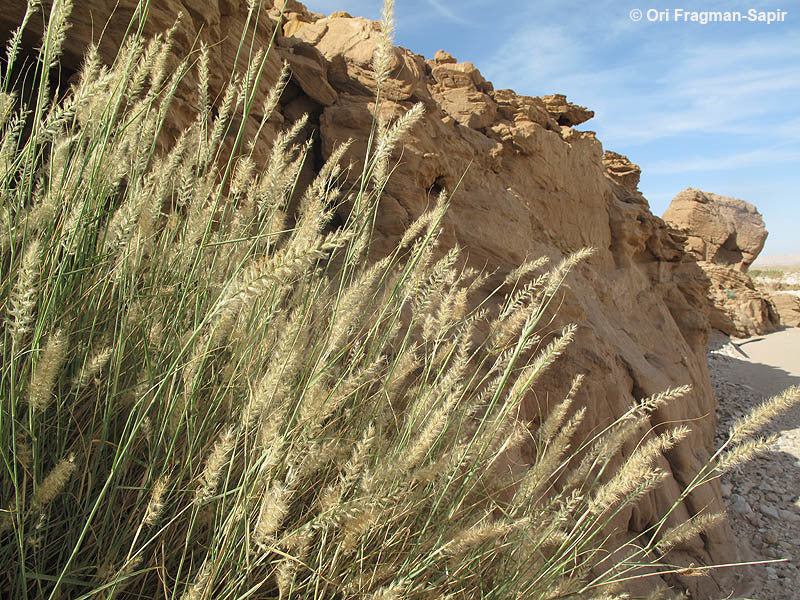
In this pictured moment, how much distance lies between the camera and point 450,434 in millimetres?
1824

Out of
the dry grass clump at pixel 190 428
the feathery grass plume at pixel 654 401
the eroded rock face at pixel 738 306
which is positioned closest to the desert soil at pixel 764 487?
the eroded rock face at pixel 738 306

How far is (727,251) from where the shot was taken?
2064 centimetres

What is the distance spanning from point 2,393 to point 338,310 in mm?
631

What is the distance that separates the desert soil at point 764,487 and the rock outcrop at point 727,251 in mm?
2882

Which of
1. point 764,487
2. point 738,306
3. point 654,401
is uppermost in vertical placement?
point 738,306

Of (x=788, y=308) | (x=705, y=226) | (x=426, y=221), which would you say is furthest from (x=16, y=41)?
(x=705, y=226)

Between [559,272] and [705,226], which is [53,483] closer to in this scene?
[559,272]

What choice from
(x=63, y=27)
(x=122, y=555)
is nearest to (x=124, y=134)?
(x=63, y=27)

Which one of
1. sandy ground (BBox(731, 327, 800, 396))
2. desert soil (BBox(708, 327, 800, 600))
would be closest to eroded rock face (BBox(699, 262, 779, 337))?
sandy ground (BBox(731, 327, 800, 396))

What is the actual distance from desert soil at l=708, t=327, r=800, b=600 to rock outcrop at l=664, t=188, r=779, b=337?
2882 mm

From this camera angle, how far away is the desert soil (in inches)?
214

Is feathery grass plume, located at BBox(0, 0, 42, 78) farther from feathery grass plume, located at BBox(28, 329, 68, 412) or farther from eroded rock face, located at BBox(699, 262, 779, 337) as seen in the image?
eroded rock face, located at BBox(699, 262, 779, 337)

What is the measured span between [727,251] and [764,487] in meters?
16.4

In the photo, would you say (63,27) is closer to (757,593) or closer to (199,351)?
(199,351)
